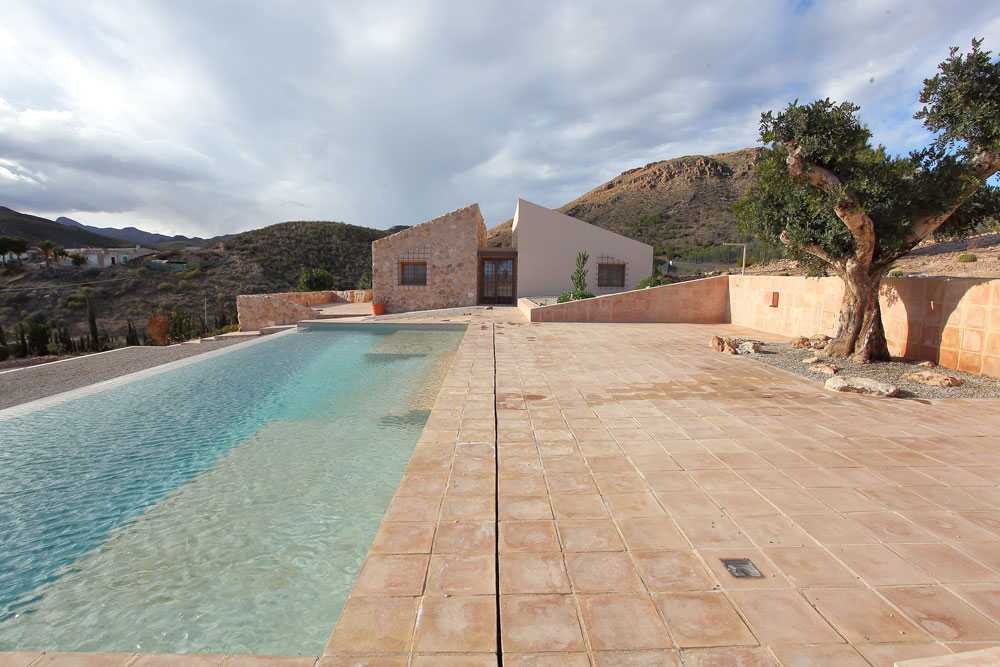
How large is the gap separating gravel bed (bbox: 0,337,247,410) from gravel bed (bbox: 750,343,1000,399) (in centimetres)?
1198

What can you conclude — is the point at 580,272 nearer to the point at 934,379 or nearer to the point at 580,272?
the point at 580,272

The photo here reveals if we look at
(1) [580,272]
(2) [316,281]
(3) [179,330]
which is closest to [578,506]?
(1) [580,272]

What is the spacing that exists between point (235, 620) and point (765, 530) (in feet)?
10.6

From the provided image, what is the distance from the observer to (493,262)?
69.8ft

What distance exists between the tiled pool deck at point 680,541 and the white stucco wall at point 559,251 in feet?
52.8

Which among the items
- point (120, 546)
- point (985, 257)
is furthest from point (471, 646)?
point (985, 257)

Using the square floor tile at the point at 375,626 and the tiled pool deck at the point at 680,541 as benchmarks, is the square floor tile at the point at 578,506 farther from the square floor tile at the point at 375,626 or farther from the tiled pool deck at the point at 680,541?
the square floor tile at the point at 375,626

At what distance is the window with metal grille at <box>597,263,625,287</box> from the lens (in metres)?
21.5

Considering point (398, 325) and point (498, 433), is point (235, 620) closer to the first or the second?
point (498, 433)

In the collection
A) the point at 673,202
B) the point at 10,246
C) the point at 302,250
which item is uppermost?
the point at 673,202

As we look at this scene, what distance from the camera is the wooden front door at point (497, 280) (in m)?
21.3

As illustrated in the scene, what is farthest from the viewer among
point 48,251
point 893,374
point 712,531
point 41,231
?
point 41,231

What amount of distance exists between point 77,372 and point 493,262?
1530 cm

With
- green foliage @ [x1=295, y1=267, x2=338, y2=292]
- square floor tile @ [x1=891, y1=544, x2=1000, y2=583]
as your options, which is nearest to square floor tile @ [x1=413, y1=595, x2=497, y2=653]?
square floor tile @ [x1=891, y1=544, x2=1000, y2=583]
